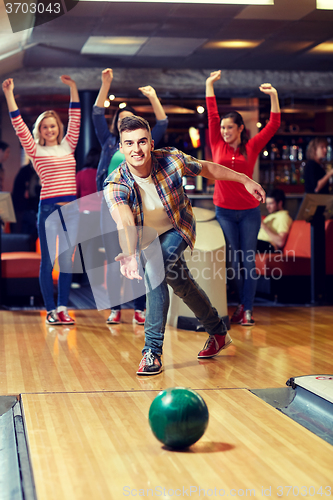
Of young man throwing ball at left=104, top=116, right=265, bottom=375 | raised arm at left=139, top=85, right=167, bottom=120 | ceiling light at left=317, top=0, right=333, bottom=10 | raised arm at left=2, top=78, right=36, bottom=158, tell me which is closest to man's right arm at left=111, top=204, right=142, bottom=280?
young man throwing ball at left=104, top=116, right=265, bottom=375

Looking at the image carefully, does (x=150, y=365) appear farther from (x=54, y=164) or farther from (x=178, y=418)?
(x=54, y=164)

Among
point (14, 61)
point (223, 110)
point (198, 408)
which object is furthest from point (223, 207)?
point (223, 110)

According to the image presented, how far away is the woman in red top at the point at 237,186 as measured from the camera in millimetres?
4066

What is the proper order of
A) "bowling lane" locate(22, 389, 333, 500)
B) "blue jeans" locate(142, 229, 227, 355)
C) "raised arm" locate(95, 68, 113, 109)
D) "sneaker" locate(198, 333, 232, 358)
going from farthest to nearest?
1. "raised arm" locate(95, 68, 113, 109)
2. "sneaker" locate(198, 333, 232, 358)
3. "blue jeans" locate(142, 229, 227, 355)
4. "bowling lane" locate(22, 389, 333, 500)

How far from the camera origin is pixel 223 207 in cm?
414

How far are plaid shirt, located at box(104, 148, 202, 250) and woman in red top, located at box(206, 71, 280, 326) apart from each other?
1.20 meters

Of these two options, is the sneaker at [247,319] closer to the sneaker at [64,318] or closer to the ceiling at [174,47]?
the sneaker at [64,318]

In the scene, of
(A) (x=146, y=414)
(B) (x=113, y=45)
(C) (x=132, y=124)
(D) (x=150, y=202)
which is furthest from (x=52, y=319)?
(B) (x=113, y=45)

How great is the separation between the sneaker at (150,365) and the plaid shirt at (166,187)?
594 millimetres

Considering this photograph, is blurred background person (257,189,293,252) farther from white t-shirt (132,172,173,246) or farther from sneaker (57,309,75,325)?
white t-shirt (132,172,173,246)

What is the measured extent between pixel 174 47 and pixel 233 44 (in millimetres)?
785

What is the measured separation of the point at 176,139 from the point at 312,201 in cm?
523

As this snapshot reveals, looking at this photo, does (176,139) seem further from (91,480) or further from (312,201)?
(91,480)

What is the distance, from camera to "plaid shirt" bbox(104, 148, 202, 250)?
8.99 feet
